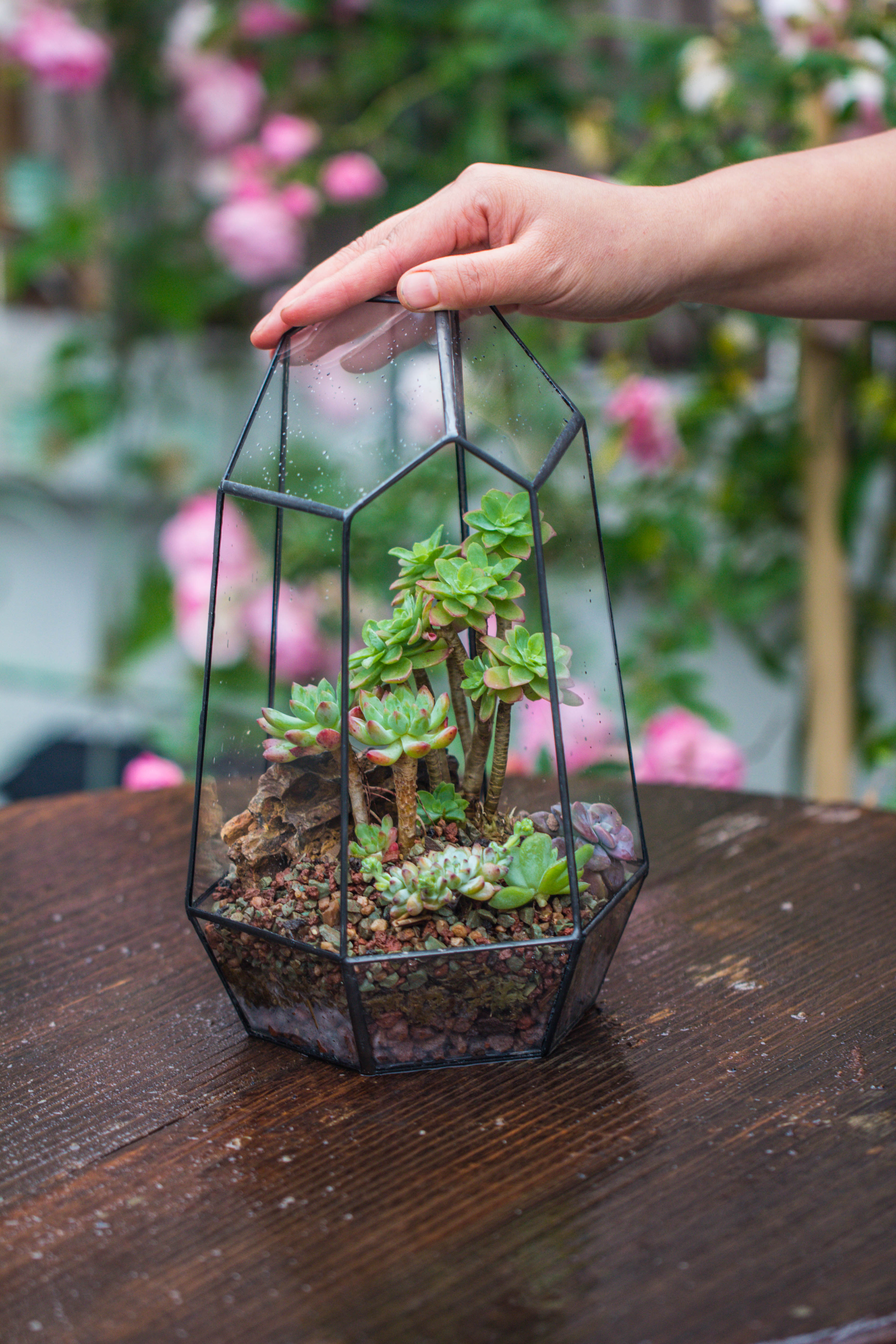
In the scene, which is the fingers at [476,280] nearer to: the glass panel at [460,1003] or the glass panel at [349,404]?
the glass panel at [349,404]

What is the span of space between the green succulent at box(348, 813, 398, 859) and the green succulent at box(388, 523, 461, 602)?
14 centimetres

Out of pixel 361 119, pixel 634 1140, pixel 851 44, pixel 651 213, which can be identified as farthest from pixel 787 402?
pixel 634 1140

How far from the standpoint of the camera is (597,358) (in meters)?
2.35

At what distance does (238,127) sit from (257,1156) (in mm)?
1974

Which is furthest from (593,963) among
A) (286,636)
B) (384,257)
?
(384,257)

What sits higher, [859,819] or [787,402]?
[787,402]

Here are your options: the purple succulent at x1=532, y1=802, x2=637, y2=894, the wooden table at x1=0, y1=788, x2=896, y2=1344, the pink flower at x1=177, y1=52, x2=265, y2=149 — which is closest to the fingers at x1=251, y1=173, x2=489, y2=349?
the purple succulent at x1=532, y1=802, x2=637, y2=894

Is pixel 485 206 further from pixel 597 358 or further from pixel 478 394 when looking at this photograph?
pixel 597 358

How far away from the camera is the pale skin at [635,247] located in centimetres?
75

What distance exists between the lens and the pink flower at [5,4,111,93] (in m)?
2.06

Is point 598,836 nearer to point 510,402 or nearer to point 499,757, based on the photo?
point 499,757

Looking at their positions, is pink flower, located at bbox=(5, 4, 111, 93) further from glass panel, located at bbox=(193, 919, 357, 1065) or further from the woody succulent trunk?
glass panel, located at bbox=(193, 919, 357, 1065)

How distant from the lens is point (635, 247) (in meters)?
0.82

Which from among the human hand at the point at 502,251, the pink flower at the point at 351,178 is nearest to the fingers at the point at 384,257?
the human hand at the point at 502,251
